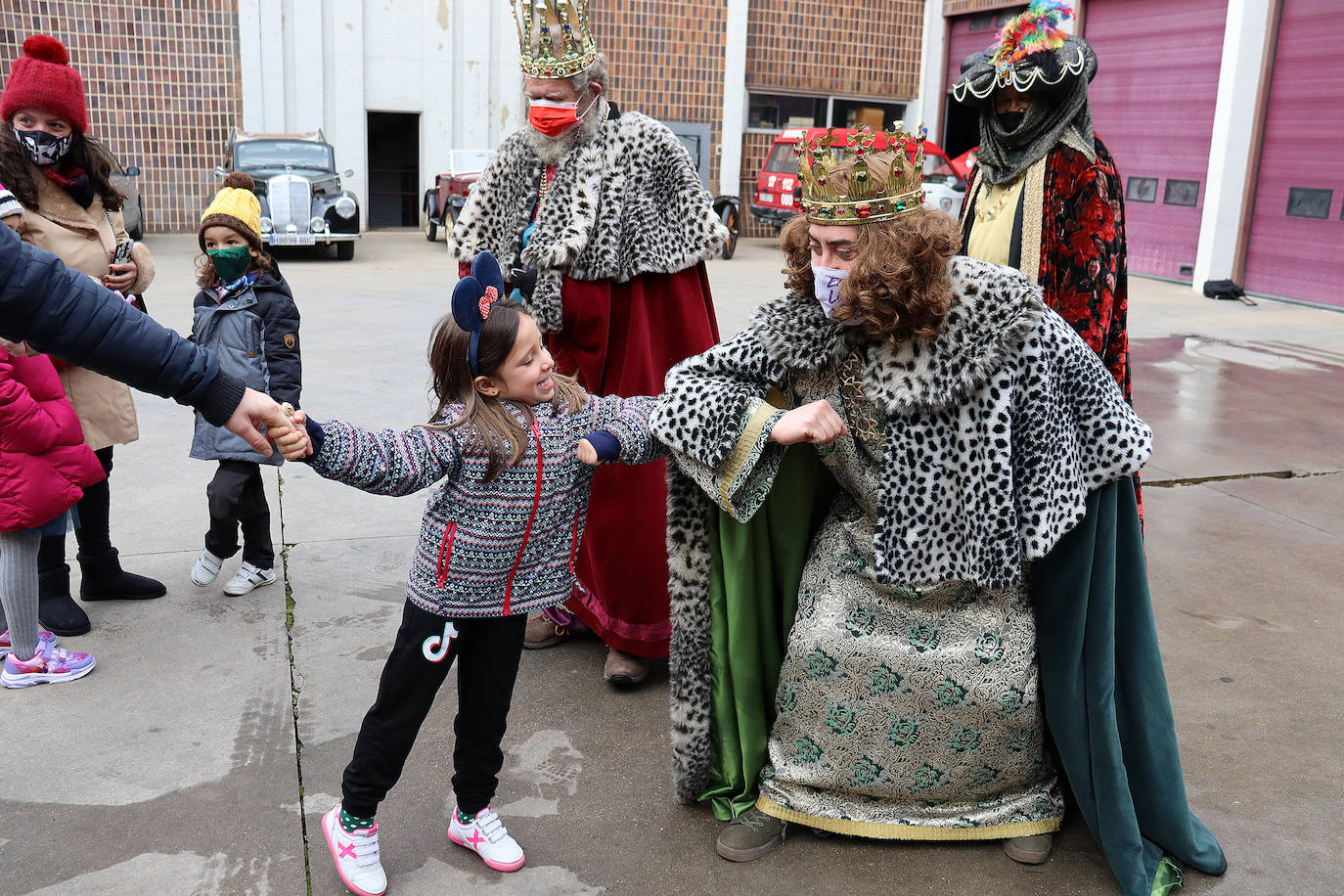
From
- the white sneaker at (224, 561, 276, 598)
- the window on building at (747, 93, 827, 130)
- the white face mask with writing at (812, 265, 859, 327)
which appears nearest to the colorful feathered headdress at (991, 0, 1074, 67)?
the white face mask with writing at (812, 265, 859, 327)

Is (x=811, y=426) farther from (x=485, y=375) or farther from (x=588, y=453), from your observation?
(x=485, y=375)

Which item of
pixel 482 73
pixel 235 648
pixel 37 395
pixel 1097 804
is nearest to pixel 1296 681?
pixel 1097 804

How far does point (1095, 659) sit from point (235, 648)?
261cm

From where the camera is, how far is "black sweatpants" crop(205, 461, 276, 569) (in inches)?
153

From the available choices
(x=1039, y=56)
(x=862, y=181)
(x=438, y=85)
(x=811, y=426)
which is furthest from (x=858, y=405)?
(x=438, y=85)

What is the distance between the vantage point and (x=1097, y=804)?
2457 mm

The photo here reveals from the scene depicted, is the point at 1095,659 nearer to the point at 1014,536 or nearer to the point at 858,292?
the point at 1014,536

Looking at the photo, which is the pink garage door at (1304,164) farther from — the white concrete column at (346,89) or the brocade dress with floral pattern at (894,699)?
the white concrete column at (346,89)

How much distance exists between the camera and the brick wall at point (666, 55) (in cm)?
1898

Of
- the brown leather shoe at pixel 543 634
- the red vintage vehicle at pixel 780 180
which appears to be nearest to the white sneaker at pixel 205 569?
the brown leather shoe at pixel 543 634

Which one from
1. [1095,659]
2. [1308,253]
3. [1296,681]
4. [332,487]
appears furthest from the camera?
[1308,253]

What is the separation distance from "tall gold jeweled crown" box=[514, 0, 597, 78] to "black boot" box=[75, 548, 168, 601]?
7.31 feet

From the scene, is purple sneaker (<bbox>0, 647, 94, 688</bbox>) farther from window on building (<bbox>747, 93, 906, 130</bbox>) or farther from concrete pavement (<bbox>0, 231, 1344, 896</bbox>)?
window on building (<bbox>747, 93, 906, 130</bbox>)

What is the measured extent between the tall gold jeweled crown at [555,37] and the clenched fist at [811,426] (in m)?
1.47
